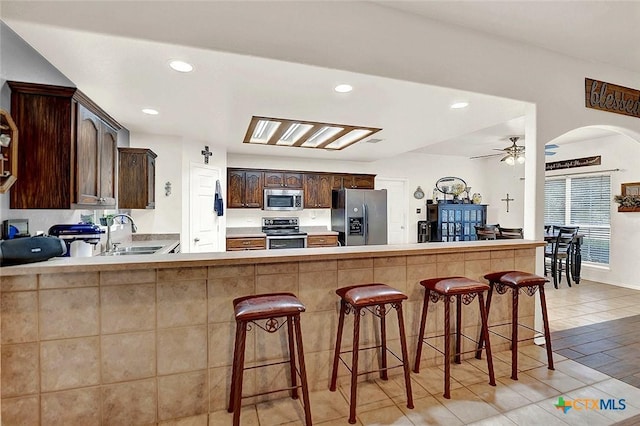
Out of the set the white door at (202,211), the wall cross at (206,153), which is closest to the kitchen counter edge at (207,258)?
the white door at (202,211)

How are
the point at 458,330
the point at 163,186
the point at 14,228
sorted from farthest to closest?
the point at 163,186 → the point at 458,330 → the point at 14,228

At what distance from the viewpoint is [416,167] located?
6.71 meters

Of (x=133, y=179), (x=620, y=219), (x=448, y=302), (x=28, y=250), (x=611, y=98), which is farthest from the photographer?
(x=620, y=219)

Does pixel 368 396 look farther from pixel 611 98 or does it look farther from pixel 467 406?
pixel 611 98

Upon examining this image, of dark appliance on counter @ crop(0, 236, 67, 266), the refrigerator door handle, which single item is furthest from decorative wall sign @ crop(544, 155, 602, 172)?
dark appliance on counter @ crop(0, 236, 67, 266)

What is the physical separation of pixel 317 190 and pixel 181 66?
3822 mm

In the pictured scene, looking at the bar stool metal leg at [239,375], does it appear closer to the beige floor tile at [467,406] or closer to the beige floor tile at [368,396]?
the beige floor tile at [368,396]

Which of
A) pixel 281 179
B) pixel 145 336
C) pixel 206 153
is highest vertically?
pixel 206 153

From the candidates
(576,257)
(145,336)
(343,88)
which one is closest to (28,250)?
(145,336)

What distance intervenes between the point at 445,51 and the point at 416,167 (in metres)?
4.47

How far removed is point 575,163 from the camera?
17.8ft

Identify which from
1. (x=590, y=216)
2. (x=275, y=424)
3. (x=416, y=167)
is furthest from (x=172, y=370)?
(x=590, y=216)

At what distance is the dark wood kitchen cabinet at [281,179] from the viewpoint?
17.9ft

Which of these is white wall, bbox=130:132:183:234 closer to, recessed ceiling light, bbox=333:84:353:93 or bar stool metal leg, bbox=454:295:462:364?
recessed ceiling light, bbox=333:84:353:93
